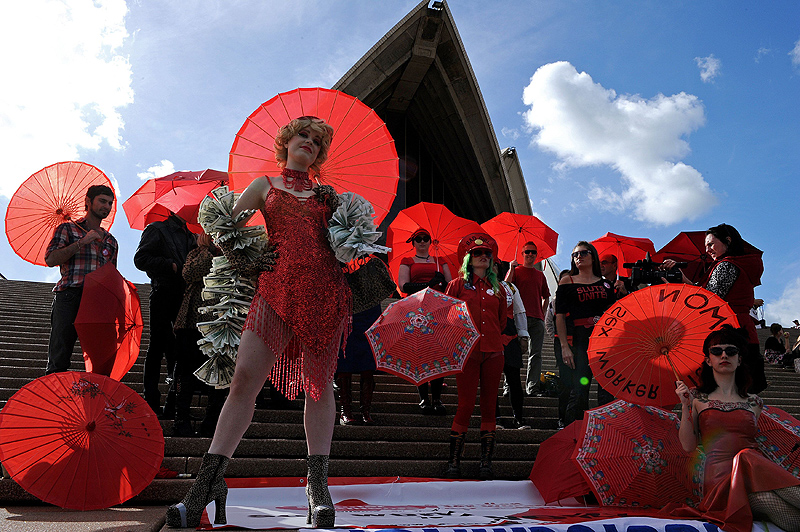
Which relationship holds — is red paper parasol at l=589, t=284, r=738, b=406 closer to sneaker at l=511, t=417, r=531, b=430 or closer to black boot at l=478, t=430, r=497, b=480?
black boot at l=478, t=430, r=497, b=480

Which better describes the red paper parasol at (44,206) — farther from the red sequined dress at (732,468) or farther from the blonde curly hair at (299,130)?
the red sequined dress at (732,468)

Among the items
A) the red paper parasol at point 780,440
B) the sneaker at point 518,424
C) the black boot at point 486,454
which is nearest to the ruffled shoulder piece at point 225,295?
the black boot at point 486,454

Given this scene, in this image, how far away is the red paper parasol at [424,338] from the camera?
4336 millimetres

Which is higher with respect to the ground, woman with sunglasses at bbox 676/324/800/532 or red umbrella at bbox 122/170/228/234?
red umbrella at bbox 122/170/228/234

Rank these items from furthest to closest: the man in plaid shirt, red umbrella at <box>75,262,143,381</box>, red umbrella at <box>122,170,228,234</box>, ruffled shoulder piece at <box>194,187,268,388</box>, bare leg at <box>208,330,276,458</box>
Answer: red umbrella at <box>122,170,228,234</box> < the man in plaid shirt < red umbrella at <box>75,262,143,381</box> < ruffled shoulder piece at <box>194,187,268,388</box> < bare leg at <box>208,330,276,458</box>

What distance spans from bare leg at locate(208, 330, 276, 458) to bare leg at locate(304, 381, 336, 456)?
0.79ft

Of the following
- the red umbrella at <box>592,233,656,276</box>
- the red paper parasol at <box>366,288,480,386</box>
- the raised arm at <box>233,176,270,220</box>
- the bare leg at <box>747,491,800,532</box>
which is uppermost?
the red umbrella at <box>592,233,656,276</box>

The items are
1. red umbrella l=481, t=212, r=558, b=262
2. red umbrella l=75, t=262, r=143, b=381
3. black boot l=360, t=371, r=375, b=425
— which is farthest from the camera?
red umbrella l=481, t=212, r=558, b=262

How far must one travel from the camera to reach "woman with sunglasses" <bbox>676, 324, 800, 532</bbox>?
2.81 meters

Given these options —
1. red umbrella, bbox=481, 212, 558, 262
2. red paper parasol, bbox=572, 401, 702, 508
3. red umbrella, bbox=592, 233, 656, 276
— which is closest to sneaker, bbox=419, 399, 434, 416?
red paper parasol, bbox=572, 401, 702, 508

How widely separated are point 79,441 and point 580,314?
12.6ft

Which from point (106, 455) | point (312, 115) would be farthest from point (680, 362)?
point (106, 455)

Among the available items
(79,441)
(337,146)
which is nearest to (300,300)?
(337,146)

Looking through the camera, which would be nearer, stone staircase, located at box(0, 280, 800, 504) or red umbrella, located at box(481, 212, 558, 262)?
stone staircase, located at box(0, 280, 800, 504)
